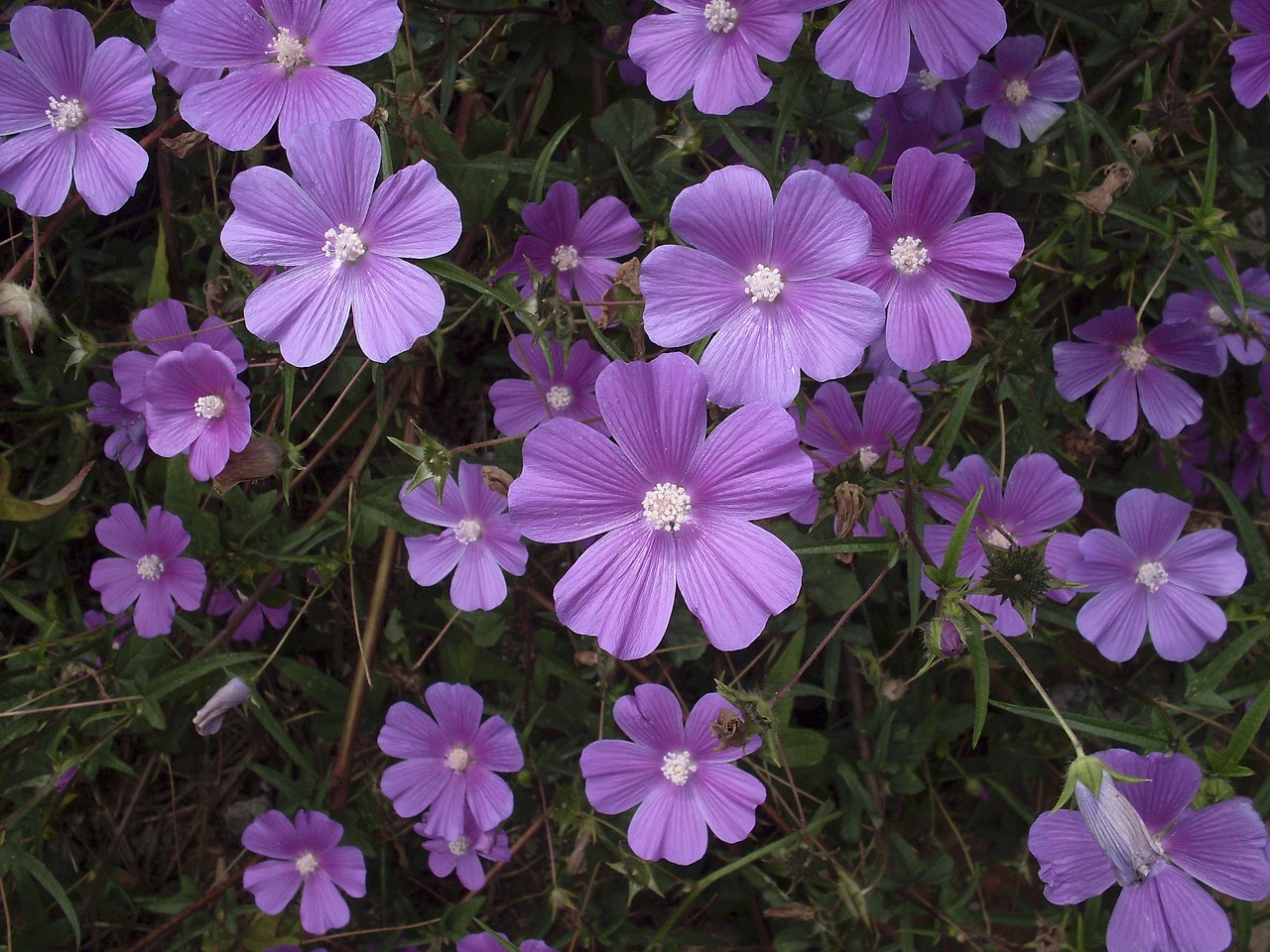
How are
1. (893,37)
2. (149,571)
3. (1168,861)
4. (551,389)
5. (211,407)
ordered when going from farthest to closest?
(149,571), (551,389), (211,407), (1168,861), (893,37)

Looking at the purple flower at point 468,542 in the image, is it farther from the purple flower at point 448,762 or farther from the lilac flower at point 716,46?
the lilac flower at point 716,46

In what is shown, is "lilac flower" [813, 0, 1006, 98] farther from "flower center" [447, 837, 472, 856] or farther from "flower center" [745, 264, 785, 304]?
"flower center" [447, 837, 472, 856]

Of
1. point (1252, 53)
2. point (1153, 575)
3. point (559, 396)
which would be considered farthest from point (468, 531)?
point (1252, 53)

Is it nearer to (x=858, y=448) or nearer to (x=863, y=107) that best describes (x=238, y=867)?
(x=858, y=448)

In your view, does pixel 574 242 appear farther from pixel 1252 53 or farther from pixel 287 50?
pixel 1252 53

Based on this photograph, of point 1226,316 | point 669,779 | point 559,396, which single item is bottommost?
point 669,779

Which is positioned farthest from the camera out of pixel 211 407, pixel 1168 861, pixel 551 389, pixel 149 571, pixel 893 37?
pixel 149 571

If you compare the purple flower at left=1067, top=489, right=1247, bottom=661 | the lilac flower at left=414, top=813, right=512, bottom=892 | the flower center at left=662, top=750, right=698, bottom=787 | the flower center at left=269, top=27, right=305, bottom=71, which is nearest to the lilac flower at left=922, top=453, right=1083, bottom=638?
the purple flower at left=1067, top=489, right=1247, bottom=661
